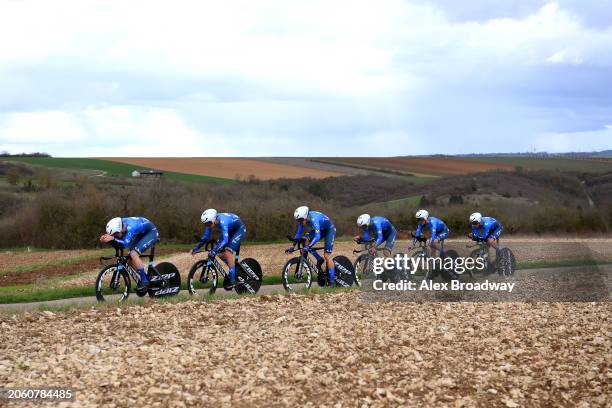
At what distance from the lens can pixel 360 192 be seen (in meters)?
64.7

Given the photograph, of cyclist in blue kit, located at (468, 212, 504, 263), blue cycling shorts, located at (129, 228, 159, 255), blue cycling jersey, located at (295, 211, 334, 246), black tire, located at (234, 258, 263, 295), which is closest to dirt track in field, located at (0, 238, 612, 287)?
cyclist in blue kit, located at (468, 212, 504, 263)

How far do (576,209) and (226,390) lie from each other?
4751cm

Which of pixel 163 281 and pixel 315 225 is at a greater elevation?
pixel 315 225

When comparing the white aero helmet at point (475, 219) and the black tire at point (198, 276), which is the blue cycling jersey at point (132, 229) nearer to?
the black tire at point (198, 276)

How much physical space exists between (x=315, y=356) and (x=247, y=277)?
8.08 m

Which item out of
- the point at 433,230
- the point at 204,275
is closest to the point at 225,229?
the point at 204,275

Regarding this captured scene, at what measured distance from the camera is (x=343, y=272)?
21.0m

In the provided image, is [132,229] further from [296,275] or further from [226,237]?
[296,275]

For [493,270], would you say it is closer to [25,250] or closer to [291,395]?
[291,395]

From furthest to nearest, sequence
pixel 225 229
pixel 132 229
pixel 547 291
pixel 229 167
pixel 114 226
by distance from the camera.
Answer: pixel 229 167, pixel 547 291, pixel 225 229, pixel 132 229, pixel 114 226

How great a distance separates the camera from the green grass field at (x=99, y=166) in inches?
2675

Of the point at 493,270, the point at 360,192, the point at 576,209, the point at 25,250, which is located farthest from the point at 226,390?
the point at 360,192

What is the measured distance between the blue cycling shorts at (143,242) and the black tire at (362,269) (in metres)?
5.47

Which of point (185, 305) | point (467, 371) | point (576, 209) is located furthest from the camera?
point (576, 209)
